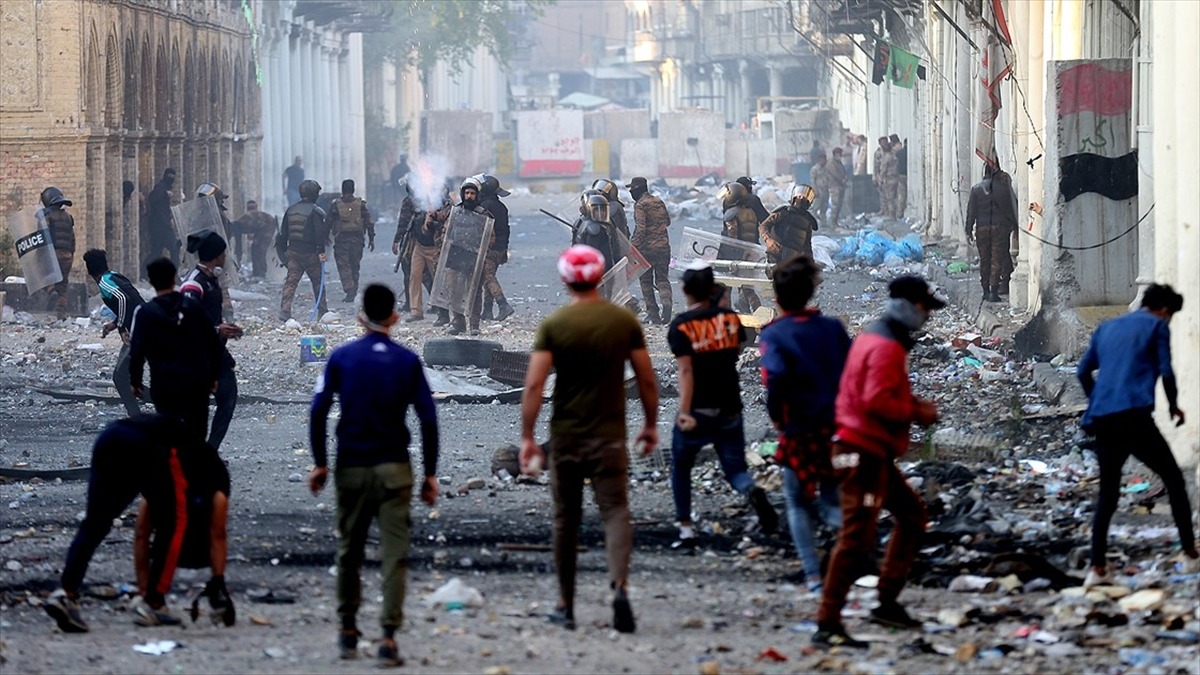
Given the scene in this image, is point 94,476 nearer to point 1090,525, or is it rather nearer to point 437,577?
point 437,577

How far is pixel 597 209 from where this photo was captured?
722 inches

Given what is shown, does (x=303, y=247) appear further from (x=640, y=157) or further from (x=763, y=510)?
(x=640, y=157)

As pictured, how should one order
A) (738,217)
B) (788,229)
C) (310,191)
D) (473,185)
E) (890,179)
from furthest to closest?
(890,179) → (310,191) → (473,185) → (738,217) → (788,229)

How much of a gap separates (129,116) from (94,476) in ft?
62.0

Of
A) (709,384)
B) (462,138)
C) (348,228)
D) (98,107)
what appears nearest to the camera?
(709,384)

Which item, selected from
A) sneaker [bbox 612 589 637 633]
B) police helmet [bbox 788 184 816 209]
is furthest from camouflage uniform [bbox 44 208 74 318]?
sneaker [bbox 612 589 637 633]

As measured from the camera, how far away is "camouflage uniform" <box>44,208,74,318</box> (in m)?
20.1

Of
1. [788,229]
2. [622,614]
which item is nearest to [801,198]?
[788,229]

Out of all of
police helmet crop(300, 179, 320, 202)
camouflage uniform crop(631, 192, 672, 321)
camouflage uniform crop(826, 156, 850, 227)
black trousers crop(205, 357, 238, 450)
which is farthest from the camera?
camouflage uniform crop(826, 156, 850, 227)

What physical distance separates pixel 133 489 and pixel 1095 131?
871 centimetres

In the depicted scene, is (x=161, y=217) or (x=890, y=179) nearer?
(x=161, y=217)

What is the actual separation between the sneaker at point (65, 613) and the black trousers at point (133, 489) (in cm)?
4

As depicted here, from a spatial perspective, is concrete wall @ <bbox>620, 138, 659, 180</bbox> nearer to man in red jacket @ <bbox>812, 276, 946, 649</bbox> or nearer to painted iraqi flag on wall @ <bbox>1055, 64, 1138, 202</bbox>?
painted iraqi flag on wall @ <bbox>1055, 64, 1138, 202</bbox>

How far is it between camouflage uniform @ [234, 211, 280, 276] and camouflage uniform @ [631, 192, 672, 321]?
26.4 ft
